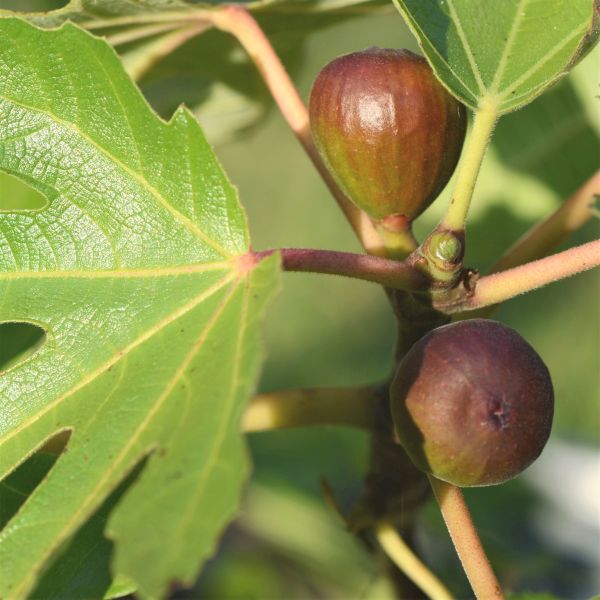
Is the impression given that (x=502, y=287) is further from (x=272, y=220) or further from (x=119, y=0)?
(x=272, y=220)

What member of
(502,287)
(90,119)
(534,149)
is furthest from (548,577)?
(90,119)

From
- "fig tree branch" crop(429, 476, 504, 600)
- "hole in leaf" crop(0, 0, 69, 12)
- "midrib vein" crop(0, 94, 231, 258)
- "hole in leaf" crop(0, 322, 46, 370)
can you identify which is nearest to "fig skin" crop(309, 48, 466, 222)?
"midrib vein" crop(0, 94, 231, 258)

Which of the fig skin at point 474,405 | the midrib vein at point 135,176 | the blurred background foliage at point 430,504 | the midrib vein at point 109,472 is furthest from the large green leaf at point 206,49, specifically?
the fig skin at point 474,405

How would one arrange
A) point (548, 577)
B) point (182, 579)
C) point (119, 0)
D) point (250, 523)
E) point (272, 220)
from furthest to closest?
point (272, 220) → point (250, 523) → point (548, 577) → point (119, 0) → point (182, 579)

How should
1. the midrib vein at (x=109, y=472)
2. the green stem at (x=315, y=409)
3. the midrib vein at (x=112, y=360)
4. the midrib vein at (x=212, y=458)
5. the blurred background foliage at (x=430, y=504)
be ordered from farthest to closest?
the blurred background foliage at (x=430, y=504), the green stem at (x=315, y=409), the midrib vein at (x=112, y=360), the midrib vein at (x=109, y=472), the midrib vein at (x=212, y=458)

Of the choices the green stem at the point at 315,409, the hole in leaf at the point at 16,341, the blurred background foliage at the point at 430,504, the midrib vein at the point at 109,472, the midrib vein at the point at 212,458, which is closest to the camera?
the midrib vein at the point at 212,458

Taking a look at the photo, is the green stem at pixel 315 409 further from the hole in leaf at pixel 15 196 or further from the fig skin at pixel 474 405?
the hole in leaf at pixel 15 196

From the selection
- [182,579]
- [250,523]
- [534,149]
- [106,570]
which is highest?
[182,579]

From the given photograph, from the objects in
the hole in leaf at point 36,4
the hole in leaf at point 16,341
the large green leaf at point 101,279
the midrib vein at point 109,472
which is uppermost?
the hole in leaf at point 36,4
